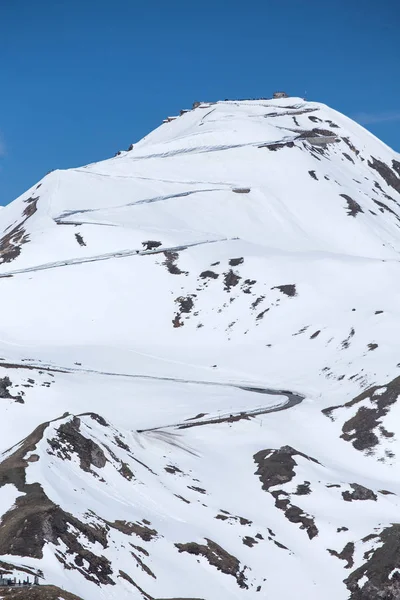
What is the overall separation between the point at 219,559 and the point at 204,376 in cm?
5274

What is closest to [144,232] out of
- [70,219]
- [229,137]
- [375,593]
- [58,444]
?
[70,219]

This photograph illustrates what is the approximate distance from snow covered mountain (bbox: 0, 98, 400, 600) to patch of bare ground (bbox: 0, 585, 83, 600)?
43 centimetres

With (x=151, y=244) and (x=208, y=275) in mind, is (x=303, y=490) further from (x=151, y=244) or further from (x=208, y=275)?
(x=151, y=244)

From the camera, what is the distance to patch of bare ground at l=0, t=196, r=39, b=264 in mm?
137000

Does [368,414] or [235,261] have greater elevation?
[235,261]

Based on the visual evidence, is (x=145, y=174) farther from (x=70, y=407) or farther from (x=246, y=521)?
(x=246, y=521)

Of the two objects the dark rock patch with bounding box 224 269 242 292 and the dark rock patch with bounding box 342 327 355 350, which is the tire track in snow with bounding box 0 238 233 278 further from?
the dark rock patch with bounding box 342 327 355 350

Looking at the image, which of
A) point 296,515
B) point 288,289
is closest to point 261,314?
point 288,289

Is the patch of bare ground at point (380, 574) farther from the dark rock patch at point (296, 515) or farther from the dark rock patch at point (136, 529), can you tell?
Result: the dark rock patch at point (136, 529)

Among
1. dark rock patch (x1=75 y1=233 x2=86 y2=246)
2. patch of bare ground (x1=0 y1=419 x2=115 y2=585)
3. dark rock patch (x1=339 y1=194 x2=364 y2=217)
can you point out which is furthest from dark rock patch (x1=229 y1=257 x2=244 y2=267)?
patch of bare ground (x1=0 y1=419 x2=115 y2=585)

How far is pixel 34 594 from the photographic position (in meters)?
31.2

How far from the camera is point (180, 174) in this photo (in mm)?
178125

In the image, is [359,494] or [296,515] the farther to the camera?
[359,494]

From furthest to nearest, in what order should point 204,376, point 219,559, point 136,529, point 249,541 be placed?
point 204,376 → point 249,541 → point 219,559 → point 136,529
